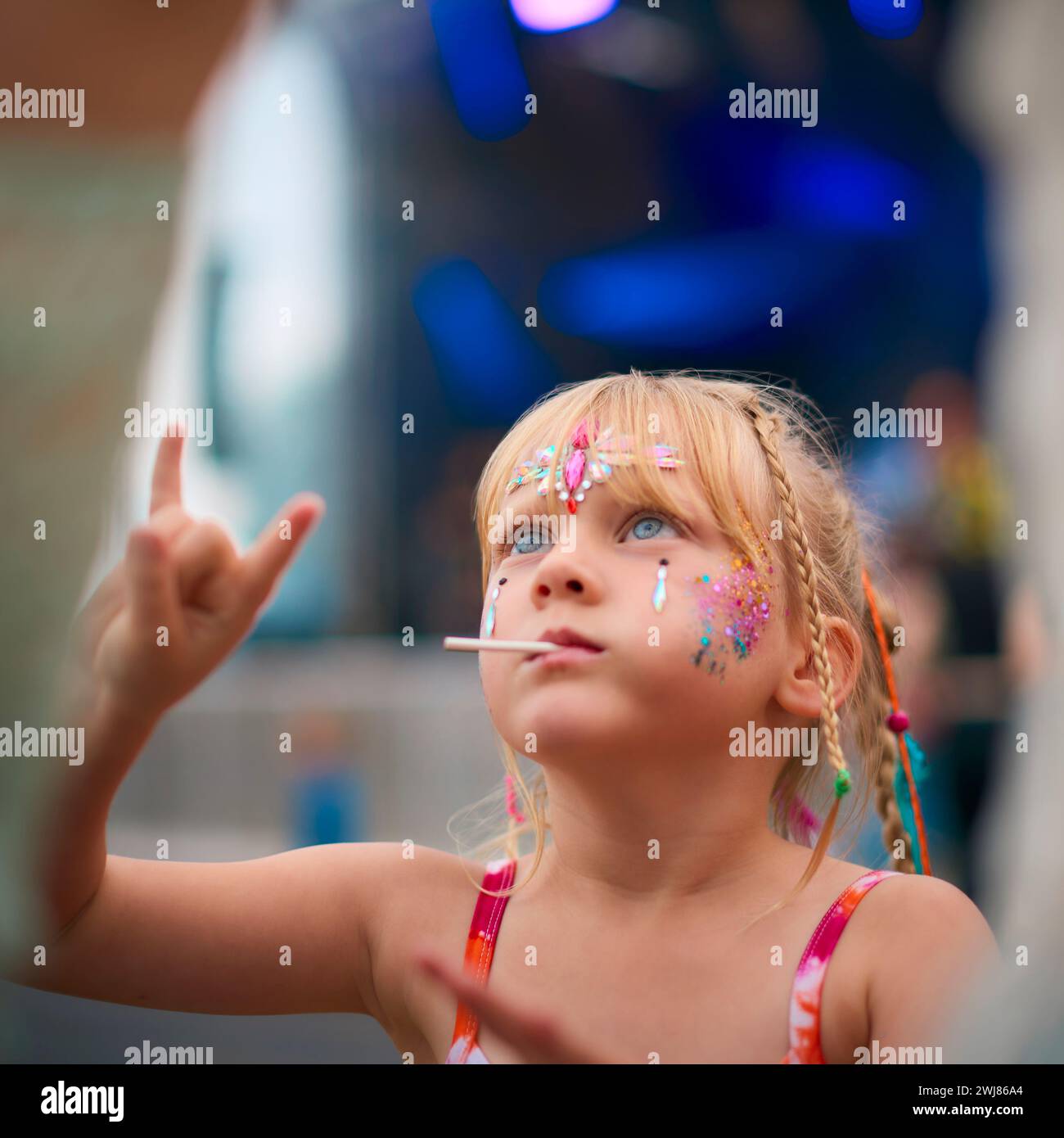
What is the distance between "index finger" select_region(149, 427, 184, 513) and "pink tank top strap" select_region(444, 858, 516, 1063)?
452 millimetres

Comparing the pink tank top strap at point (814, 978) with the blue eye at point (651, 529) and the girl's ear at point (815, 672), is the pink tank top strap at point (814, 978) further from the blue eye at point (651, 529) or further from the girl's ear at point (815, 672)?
the blue eye at point (651, 529)

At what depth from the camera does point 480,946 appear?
3.33ft

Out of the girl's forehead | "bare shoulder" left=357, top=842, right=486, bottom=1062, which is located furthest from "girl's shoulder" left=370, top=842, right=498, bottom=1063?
the girl's forehead

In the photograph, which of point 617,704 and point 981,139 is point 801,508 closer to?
point 617,704

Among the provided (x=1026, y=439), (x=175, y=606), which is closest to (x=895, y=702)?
(x=175, y=606)

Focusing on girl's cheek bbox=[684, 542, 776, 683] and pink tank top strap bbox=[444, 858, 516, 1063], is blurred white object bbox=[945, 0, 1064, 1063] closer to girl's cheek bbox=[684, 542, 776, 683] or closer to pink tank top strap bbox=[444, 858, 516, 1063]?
girl's cheek bbox=[684, 542, 776, 683]

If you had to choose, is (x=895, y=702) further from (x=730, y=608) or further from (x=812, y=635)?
(x=730, y=608)

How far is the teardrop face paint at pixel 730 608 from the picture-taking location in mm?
958

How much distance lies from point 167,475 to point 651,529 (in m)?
0.41

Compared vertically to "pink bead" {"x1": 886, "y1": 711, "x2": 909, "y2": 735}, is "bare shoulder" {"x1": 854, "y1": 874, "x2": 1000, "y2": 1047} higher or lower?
lower

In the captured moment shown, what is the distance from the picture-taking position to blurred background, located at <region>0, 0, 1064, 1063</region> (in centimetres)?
243

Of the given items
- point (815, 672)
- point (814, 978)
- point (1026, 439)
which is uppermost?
point (1026, 439)

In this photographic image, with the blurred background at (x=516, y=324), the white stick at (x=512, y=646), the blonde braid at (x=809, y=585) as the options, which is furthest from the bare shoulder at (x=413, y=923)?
the blurred background at (x=516, y=324)

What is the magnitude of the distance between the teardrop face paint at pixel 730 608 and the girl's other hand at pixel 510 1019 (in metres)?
0.33
